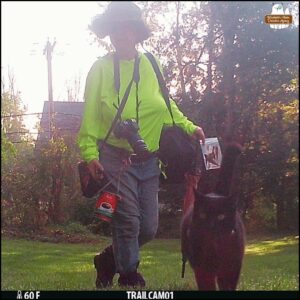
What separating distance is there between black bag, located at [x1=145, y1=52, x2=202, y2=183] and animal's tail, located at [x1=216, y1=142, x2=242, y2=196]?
0.13m

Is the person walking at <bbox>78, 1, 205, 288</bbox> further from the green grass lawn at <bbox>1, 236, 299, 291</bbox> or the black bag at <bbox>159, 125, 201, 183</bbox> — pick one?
the green grass lawn at <bbox>1, 236, 299, 291</bbox>

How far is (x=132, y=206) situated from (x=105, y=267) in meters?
0.40

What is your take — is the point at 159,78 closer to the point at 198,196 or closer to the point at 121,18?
the point at 121,18

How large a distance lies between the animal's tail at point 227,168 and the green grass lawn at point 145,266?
0.38 metres

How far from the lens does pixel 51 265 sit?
15.5ft

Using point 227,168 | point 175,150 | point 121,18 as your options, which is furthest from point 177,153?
point 121,18

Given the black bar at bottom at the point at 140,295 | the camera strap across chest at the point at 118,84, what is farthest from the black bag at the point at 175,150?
the black bar at bottom at the point at 140,295

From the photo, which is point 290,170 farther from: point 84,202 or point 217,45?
point 84,202

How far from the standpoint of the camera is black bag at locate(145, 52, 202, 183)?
444 cm

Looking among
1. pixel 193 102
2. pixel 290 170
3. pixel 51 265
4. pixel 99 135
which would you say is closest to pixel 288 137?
pixel 290 170

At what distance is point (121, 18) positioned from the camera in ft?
14.6

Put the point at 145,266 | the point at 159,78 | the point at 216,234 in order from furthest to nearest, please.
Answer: the point at 145,266 → the point at 159,78 → the point at 216,234

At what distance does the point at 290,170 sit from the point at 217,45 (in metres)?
0.78


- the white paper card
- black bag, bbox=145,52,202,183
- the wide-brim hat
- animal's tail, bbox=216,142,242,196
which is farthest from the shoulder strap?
animal's tail, bbox=216,142,242,196
